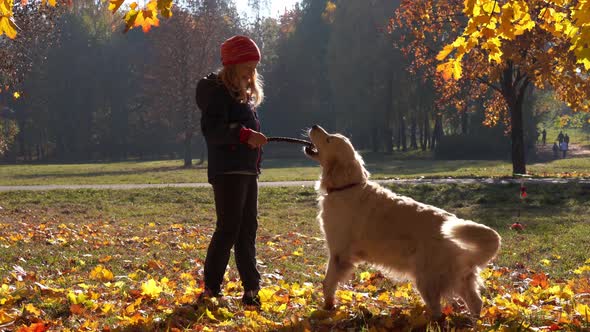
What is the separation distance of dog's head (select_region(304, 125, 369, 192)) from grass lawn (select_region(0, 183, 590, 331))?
3.13ft

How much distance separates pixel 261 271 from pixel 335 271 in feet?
7.56

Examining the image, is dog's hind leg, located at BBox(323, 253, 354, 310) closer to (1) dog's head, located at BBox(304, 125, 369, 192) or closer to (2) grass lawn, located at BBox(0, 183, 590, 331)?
(2) grass lawn, located at BBox(0, 183, 590, 331)

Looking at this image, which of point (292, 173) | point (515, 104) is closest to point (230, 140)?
point (515, 104)

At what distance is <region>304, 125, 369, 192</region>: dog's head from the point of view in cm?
491

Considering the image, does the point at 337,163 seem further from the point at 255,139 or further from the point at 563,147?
the point at 563,147

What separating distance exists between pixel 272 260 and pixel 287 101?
157 feet

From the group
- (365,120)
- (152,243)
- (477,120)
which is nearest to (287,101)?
(365,120)

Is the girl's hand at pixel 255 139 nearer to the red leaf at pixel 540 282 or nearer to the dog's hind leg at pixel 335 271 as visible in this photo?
the dog's hind leg at pixel 335 271

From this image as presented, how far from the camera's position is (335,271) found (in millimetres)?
4836

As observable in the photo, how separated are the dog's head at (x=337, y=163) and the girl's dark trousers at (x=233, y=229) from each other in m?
0.59

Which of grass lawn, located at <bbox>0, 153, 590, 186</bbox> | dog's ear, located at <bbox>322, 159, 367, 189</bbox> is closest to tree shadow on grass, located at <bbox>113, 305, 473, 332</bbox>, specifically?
dog's ear, located at <bbox>322, 159, 367, 189</bbox>

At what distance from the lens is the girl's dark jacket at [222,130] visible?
190 inches

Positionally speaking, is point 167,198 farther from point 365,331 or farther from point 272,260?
point 365,331

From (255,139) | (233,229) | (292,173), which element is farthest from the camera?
(292,173)
